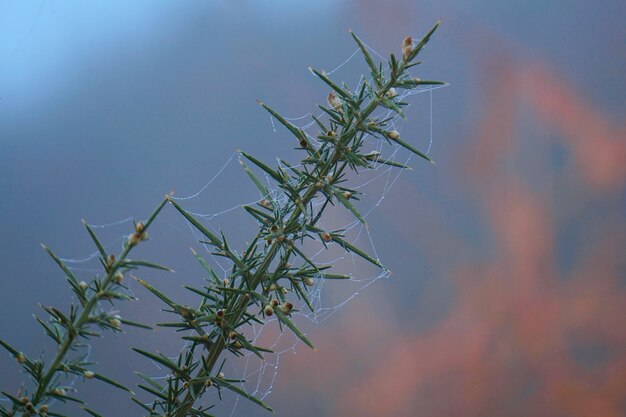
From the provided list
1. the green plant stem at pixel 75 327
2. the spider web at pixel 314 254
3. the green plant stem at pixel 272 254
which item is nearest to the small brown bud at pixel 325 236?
the green plant stem at pixel 272 254

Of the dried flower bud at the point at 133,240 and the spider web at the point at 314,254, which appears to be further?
the spider web at the point at 314,254

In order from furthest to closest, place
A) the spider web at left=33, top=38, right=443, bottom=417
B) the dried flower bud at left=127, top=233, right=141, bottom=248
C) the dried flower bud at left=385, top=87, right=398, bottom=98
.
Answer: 1. the spider web at left=33, top=38, right=443, bottom=417
2. the dried flower bud at left=385, top=87, right=398, bottom=98
3. the dried flower bud at left=127, top=233, right=141, bottom=248

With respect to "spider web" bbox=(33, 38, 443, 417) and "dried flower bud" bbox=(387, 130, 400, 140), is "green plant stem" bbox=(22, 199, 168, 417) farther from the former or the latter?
"spider web" bbox=(33, 38, 443, 417)

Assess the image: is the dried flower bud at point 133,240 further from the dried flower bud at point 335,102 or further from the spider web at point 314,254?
the spider web at point 314,254

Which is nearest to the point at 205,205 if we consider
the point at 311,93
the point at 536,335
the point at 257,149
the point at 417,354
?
the point at 257,149

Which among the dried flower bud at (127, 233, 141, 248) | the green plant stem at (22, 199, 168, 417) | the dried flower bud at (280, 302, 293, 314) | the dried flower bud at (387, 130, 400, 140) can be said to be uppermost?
the dried flower bud at (387, 130, 400, 140)

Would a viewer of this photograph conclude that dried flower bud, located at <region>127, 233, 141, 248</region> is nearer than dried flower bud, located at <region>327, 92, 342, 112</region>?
Yes

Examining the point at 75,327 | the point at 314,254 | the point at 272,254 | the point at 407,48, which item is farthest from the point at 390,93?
the point at 314,254

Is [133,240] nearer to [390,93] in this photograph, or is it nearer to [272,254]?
[272,254]

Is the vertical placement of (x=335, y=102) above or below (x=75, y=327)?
above

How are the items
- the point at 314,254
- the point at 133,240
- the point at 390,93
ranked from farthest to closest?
the point at 314,254, the point at 390,93, the point at 133,240

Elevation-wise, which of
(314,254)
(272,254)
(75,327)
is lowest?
(75,327)

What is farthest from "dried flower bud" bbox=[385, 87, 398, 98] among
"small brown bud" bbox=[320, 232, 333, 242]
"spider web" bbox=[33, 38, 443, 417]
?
→ "spider web" bbox=[33, 38, 443, 417]
